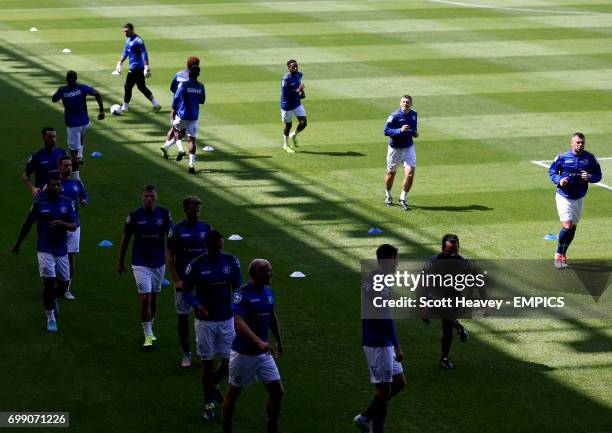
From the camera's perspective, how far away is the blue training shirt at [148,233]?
1564 centimetres

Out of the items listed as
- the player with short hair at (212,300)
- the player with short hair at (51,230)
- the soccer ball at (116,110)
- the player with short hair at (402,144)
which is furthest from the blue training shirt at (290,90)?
the player with short hair at (212,300)

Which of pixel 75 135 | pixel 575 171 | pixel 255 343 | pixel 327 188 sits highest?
pixel 575 171

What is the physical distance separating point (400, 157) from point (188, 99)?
4977mm

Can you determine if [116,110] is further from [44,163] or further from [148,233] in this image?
[148,233]

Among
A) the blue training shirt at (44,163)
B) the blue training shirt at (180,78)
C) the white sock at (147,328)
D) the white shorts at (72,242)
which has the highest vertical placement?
the blue training shirt at (180,78)

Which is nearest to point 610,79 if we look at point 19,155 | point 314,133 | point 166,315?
point 314,133

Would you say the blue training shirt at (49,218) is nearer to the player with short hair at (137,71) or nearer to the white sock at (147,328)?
the white sock at (147,328)

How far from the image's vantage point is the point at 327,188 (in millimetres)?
24562

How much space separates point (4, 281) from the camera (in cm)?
1866

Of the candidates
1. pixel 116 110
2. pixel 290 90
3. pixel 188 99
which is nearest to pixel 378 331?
pixel 188 99

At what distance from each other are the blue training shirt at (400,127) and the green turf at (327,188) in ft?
4.05

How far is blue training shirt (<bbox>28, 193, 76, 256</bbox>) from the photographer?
16.4 meters

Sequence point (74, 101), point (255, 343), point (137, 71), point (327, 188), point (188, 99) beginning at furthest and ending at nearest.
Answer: point (137, 71), point (188, 99), point (74, 101), point (327, 188), point (255, 343)

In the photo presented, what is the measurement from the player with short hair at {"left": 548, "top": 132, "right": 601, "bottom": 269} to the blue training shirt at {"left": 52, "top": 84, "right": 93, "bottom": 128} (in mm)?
9928
